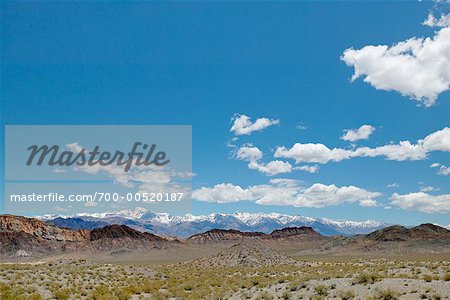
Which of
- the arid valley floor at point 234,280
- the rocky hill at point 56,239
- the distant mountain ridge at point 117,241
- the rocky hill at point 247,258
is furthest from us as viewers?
the rocky hill at point 56,239

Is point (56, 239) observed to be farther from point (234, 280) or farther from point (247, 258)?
point (234, 280)

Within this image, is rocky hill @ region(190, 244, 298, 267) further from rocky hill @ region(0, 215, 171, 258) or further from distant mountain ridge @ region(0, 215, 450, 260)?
rocky hill @ region(0, 215, 171, 258)

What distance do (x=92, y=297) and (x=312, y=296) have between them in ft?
50.2

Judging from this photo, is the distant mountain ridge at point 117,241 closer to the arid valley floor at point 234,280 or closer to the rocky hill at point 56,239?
the rocky hill at point 56,239

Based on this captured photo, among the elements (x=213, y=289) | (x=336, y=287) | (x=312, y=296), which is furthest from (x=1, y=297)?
(x=336, y=287)

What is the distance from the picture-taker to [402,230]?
150 metres

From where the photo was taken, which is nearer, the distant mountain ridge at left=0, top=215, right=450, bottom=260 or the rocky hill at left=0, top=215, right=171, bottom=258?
the distant mountain ridge at left=0, top=215, right=450, bottom=260

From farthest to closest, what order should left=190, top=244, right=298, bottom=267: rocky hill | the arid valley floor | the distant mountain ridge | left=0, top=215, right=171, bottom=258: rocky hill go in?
left=0, top=215, right=171, bottom=258: rocky hill
the distant mountain ridge
left=190, top=244, right=298, bottom=267: rocky hill
the arid valley floor

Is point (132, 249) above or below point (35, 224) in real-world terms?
below

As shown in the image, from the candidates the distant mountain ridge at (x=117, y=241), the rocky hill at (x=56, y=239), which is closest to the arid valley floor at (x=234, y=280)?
the distant mountain ridge at (x=117, y=241)

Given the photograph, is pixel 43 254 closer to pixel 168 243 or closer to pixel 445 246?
pixel 168 243

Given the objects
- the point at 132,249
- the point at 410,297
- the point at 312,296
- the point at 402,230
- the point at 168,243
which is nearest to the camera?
the point at 410,297

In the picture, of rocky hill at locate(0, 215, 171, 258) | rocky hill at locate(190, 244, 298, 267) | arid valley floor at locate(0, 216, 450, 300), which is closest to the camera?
arid valley floor at locate(0, 216, 450, 300)

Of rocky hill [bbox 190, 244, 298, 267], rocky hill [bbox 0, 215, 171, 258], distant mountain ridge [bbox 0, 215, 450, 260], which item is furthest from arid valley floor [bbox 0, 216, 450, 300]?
rocky hill [bbox 0, 215, 171, 258]
